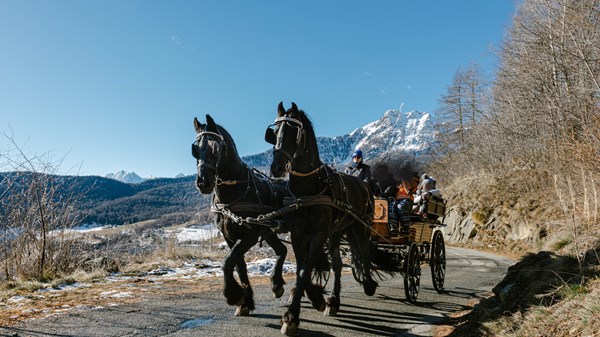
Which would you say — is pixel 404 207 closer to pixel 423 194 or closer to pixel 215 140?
pixel 423 194

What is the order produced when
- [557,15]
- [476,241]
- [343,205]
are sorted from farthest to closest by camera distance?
[476,241] < [557,15] < [343,205]

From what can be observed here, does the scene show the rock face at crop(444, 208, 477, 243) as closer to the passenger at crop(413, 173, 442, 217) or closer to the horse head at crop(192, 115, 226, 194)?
the passenger at crop(413, 173, 442, 217)

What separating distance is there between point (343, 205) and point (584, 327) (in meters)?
2.89

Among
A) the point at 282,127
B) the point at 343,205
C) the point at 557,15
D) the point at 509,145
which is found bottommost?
the point at 343,205

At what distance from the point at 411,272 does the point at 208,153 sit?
3847mm

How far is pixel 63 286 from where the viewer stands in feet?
24.5

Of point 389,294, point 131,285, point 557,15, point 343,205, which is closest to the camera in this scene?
point 343,205

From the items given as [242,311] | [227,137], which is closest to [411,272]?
[242,311]

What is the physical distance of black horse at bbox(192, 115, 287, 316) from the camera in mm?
5156

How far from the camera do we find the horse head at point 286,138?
4.68 meters

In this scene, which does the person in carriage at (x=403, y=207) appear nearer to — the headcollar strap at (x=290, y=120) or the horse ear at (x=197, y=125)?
the headcollar strap at (x=290, y=120)

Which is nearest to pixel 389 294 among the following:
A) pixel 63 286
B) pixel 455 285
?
pixel 455 285

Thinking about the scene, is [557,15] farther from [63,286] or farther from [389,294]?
[63,286]

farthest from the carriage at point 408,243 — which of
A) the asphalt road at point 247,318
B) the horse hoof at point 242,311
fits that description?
the horse hoof at point 242,311
